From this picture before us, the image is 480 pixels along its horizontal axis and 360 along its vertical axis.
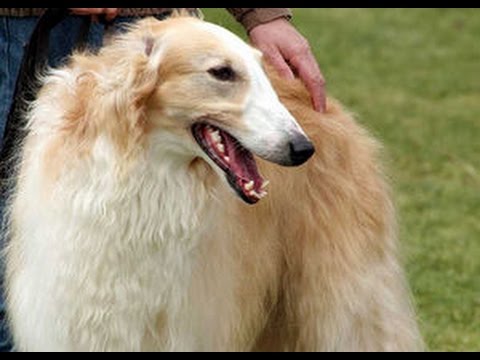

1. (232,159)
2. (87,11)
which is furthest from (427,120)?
(232,159)

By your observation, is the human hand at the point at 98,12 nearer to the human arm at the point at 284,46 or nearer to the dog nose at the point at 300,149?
the human arm at the point at 284,46

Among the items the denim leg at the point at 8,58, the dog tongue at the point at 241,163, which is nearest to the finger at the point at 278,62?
the dog tongue at the point at 241,163

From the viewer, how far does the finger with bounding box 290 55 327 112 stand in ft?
15.9

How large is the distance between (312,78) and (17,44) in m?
1.15

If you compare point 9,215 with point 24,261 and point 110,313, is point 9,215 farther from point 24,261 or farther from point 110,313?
point 110,313

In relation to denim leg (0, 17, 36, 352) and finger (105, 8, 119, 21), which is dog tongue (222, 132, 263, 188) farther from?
denim leg (0, 17, 36, 352)

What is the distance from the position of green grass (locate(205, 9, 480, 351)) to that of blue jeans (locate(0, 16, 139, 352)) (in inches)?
43.7

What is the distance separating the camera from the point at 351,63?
13422 millimetres

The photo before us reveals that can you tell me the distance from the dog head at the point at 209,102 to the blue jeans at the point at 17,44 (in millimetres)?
1012

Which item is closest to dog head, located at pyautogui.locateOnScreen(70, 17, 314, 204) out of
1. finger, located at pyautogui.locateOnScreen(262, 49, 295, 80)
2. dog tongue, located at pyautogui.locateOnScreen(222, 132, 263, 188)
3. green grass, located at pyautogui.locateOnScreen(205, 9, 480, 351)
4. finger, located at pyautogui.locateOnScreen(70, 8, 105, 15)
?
dog tongue, located at pyautogui.locateOnScreen(222, 132, 263, 188)

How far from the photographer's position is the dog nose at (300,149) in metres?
4.13

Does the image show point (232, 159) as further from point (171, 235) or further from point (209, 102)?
point (171, 235)

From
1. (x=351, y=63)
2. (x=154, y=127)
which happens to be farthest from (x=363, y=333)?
(x=351, y=63)

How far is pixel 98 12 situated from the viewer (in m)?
5.23
